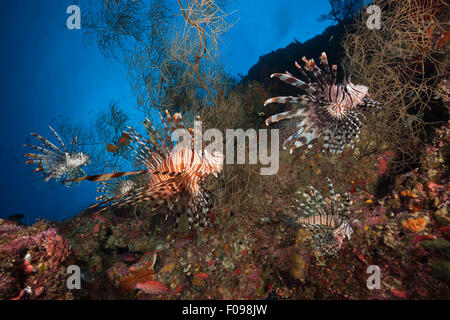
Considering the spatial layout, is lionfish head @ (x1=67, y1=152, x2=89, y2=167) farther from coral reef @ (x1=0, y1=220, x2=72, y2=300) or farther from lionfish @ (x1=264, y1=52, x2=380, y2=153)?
lionfish @ (x1=264, y1=52, x2=380, y2=153)

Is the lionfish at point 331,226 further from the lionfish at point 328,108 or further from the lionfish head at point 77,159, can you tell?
the lionfish head at point 77,159

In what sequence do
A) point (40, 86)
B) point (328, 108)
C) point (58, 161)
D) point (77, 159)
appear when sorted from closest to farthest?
point (328, 108)
point (58, 161)
point (77, 159)
point (40, 86)

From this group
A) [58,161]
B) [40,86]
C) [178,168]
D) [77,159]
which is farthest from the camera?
[40,86]

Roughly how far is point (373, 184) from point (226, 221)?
3.52 meters

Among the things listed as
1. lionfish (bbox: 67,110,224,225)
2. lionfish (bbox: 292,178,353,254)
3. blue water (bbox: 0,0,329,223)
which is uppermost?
blue water (bbox: 0,0,329,223)

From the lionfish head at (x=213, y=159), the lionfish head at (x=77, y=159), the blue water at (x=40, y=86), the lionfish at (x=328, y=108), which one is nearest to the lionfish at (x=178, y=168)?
the lionfish head at (x=213, y=159)

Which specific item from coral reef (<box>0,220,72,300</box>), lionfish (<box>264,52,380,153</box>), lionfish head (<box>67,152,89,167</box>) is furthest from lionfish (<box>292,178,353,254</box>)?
lionfish head (<box>67,152,89,167</box>)

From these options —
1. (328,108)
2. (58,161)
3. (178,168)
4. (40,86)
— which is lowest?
→ (178,168)

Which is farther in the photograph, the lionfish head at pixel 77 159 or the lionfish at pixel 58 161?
the lionfish head at pixel 77 159

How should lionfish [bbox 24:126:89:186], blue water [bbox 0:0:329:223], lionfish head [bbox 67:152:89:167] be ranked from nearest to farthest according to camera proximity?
lionfish [bbox 24:126:89:186]
lionfish head [bbox 67:152:89:167]
blue water [bbox 0:0:329:223]

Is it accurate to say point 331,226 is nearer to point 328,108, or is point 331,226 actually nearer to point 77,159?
point 328,108

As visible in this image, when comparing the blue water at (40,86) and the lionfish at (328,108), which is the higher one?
the blue water at (40,86)

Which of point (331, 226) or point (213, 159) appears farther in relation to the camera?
point (331, 226)

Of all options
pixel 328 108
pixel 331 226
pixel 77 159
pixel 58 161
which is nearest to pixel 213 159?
pixel 328 108
